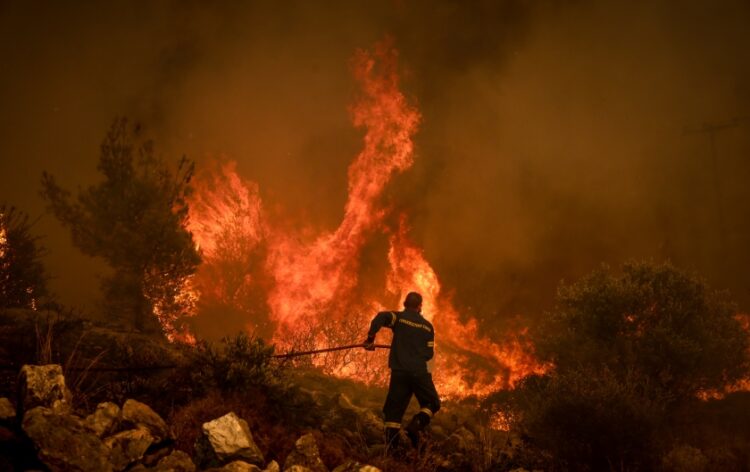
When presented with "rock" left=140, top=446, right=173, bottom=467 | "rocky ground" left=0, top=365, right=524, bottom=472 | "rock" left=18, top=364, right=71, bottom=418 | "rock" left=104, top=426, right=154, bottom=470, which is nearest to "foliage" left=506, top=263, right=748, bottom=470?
"rocky ground" left=0, top=365, right=524, bottom=472

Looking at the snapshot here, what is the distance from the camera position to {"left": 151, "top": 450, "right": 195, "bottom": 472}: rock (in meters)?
4.66

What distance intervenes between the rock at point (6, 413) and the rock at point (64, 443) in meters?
0.38

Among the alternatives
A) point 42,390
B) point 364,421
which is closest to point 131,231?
point 364,421

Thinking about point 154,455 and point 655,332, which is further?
point 655,332

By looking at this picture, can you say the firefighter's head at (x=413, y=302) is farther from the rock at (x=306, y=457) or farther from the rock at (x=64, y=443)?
the rock at (x=64, y=443)

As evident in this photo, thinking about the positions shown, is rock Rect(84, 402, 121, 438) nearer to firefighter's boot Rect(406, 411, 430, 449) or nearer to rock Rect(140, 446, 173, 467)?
rock Rect(140, 446, 173, 467)

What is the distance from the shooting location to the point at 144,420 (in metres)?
5.35

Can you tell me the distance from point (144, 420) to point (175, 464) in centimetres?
89

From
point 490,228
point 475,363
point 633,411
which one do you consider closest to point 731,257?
point 490,228

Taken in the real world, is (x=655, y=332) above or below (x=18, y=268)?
above

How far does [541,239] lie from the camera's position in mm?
45625

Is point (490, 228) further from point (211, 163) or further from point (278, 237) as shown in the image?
point (211, 163)

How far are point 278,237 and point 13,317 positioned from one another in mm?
27167

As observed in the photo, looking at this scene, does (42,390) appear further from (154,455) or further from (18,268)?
(18,268)
